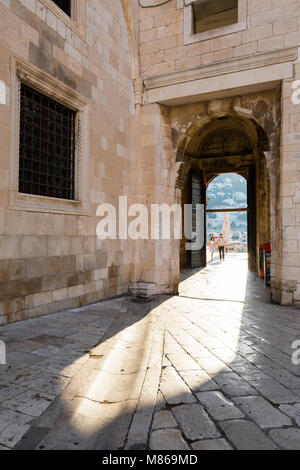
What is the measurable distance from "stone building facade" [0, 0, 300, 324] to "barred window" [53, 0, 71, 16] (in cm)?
2

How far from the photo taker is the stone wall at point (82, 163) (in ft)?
14.6

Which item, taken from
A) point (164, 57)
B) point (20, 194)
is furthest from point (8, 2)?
point (164, 57)

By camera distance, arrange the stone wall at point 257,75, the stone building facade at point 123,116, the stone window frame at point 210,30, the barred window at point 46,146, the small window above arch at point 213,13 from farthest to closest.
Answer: the small window above arch at point 213,13, the stone window frame at point 210,30, the stone wall at point 257,75, the barred window at point 46,146, the stone building facade at point 123,116

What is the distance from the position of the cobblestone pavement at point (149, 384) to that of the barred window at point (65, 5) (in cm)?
521

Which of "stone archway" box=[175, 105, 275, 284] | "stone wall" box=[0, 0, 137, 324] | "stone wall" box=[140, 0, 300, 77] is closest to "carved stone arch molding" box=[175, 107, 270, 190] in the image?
"stone wall" box=[140, 0, 300, 77]

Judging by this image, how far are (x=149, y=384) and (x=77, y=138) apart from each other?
4578 millimetres

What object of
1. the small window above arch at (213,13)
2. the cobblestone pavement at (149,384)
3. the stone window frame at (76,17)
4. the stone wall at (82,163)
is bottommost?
the cobblestone pavement at (149,384)

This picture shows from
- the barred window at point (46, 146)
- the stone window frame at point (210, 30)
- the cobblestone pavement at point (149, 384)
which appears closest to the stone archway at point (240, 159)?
the stone window frame at point (210, 30)

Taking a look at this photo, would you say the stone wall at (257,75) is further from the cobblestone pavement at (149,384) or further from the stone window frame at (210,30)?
the cobblestone pavement at (149,384)

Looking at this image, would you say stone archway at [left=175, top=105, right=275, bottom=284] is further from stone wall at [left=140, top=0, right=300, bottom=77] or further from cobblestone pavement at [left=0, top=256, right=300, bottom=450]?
cobblestone pavement at [left=0, top=256, right=300, bottom=450]

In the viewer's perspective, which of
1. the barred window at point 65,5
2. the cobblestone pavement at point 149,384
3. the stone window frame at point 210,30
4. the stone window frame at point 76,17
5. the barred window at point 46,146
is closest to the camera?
the cobblestone pavement at point 149,384

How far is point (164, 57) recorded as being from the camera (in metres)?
7.37

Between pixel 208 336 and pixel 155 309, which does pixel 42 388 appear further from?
pixel 155 309

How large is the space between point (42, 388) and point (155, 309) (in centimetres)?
357
